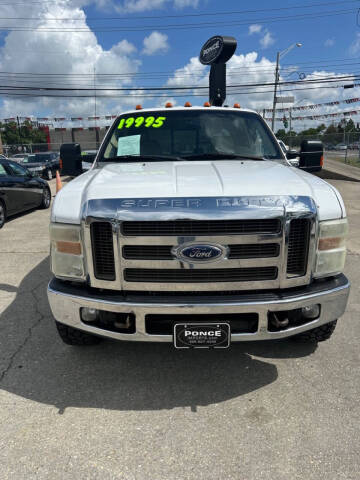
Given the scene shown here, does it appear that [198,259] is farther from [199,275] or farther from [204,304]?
[204,304]

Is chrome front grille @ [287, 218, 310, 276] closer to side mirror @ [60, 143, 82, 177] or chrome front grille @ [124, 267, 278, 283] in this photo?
chrome front grille @ [124, 267, 278, 283]

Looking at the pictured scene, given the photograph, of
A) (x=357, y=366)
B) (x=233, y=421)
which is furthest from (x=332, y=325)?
(x=233, y=421)

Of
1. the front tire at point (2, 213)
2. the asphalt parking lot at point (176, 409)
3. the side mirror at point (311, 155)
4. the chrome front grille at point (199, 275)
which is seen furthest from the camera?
the front tire at point (2, 213)

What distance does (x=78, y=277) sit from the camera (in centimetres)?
251

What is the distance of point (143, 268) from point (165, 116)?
7.34 feet

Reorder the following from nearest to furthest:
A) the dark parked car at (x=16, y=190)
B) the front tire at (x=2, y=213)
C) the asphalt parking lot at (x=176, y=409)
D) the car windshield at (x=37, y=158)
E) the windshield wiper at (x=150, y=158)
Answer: the asphalt parking lot at (x=176, y=409) < the windshield wiper at (x=150, y=158) < the front tire at (x=2, y=213) < the dark parked car at (x=16, y=190) < the car windshield at (x=37, y=158)

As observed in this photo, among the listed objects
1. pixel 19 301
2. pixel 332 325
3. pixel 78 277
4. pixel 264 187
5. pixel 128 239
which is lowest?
pixel 19 301

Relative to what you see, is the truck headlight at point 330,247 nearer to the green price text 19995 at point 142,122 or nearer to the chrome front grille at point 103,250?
the chrome front grille at point 103,250

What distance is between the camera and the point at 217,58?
64.9 ft

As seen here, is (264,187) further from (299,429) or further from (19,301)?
(19,301)

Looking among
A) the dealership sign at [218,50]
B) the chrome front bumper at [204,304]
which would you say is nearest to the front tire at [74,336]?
the chrome front bumper at [204,304]

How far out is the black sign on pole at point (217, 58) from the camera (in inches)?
758

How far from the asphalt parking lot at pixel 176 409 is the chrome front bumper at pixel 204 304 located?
1.63 ft

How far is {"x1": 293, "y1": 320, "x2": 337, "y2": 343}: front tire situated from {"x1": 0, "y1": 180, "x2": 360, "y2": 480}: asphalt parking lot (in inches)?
5.7
